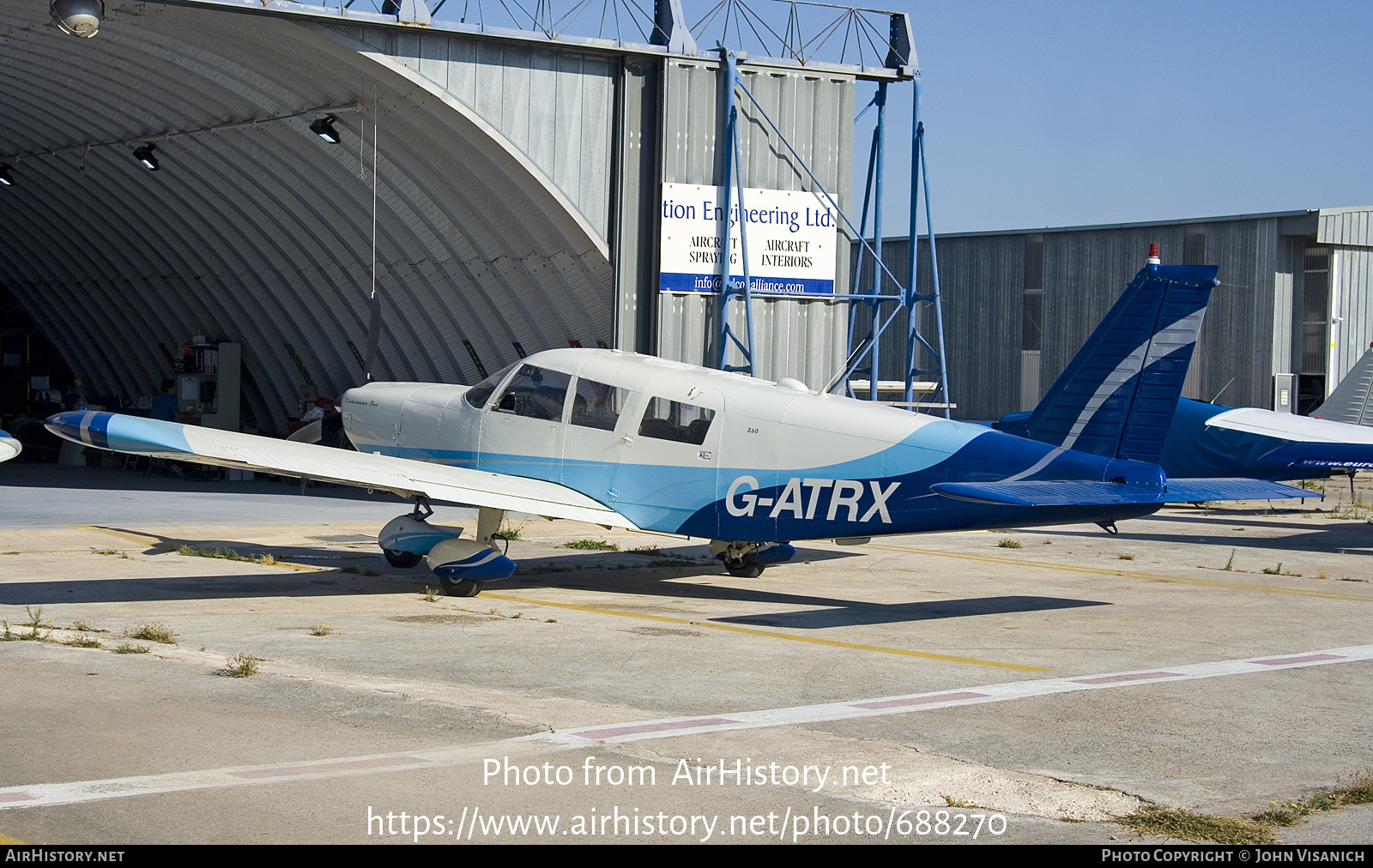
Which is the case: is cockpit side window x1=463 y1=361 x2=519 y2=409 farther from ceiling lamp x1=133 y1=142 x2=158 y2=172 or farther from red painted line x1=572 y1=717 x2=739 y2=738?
ceiling lamp x1=133 y1=142 x2=158 y2=172

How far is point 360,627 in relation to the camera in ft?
31.5

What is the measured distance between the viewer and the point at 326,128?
64.9 ft

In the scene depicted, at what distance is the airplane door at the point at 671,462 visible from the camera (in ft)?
37.6

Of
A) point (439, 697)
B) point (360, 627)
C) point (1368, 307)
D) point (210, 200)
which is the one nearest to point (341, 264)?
point (210, 200)

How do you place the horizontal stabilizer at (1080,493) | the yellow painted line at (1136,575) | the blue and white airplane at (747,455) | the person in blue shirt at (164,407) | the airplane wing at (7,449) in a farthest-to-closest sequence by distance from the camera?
1. the person in blue shirt at (164,407)
2. the yellow painted line at (1136,575)
3. the blue and white airplane at (747,455)
4. the horizontal stabilizer at (1080,493)
5. the airplane wing at (7,449)

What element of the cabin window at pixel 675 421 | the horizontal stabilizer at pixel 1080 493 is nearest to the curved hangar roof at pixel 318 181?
the cabin window at pixel 675 421

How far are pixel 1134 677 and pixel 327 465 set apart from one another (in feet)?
20.8

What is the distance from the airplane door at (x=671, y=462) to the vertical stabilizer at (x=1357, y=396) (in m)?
14.3

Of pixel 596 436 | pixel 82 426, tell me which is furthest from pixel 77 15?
pixel 596 436

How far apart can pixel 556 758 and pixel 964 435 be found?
19.0 feet

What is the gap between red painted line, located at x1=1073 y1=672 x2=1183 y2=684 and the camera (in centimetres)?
801

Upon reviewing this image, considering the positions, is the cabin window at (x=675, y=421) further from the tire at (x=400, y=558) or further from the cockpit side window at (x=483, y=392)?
the tire at (x=400, y=558)

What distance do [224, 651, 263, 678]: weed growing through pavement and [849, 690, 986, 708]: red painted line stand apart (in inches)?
133

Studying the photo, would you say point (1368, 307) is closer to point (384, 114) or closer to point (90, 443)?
point (384, 114)
